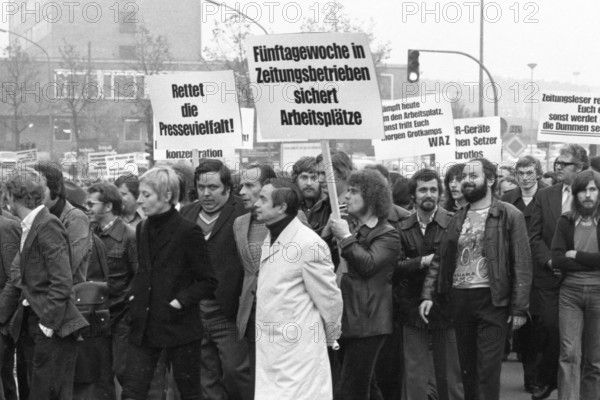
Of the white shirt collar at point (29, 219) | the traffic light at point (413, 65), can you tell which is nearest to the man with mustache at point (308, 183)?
the white shirt collar at point (29, 219)

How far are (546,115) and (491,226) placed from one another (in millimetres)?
7045

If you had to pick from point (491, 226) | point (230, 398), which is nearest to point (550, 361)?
point (491, 226)

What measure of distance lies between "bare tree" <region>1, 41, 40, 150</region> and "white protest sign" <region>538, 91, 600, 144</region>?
2724cm

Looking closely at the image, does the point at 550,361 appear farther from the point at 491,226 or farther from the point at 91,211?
the point at 91,211

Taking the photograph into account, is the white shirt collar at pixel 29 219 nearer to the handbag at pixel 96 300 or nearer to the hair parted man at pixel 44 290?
the hair parted man at pixel 44 290

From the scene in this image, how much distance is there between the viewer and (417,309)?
877 centimetres

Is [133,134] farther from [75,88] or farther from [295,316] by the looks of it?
[295,316]

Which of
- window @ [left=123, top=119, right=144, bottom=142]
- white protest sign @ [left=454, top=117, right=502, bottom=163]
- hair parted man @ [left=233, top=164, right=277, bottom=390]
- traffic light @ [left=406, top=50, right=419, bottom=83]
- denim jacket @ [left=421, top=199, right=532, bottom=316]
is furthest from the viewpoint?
window @ [left=123, top=119, right=144, bottom=142]

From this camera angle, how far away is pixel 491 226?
328 inches

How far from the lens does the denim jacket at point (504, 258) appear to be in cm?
823

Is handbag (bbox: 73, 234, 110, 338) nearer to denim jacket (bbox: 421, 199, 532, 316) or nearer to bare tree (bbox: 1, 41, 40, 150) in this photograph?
denim jacket (bbox: 421, 199, 532, 316)

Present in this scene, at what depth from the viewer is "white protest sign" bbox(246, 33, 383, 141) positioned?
793 cm

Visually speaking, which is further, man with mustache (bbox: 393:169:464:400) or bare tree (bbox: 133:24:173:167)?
bare tree (bbox: 133:24:173:167)

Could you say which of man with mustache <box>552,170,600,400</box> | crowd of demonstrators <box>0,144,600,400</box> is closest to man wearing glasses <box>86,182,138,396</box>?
crowd of demonstrators <box>0,144,600,400</box>
